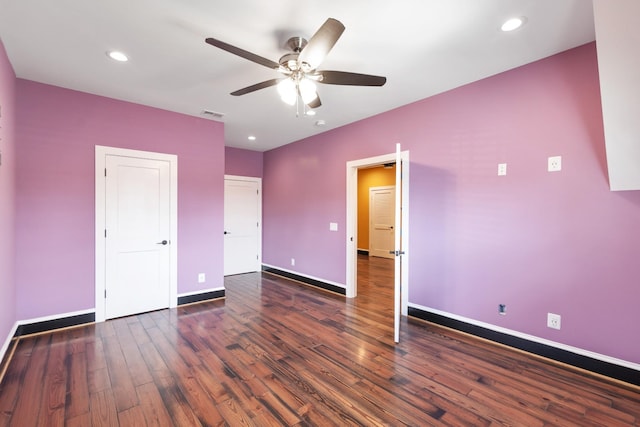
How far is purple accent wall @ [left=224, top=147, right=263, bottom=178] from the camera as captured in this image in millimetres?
6090

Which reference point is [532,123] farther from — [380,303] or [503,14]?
[380,303]

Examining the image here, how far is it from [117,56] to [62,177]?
1.68 metres

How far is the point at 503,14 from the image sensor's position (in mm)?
2020

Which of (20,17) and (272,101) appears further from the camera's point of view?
(272,101)

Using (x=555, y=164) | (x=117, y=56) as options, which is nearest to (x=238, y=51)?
(x=117, y=56)

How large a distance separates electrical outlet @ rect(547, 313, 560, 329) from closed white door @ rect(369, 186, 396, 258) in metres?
5.52

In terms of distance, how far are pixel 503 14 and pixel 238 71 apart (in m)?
2.33

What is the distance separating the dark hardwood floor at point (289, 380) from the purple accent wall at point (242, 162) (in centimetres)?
354

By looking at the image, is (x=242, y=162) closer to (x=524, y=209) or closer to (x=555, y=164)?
(x=524, y=209)

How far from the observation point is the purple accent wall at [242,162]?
20.0 ft

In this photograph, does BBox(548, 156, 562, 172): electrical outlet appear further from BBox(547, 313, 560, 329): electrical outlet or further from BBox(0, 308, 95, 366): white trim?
BBox(0, 308, 95, 366): white trim

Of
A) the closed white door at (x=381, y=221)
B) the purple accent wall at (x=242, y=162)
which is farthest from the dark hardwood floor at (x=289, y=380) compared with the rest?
the closed white door at (x=381, y=221)

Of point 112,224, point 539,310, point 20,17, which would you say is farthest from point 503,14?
point 112,224

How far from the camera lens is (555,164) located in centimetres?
257
